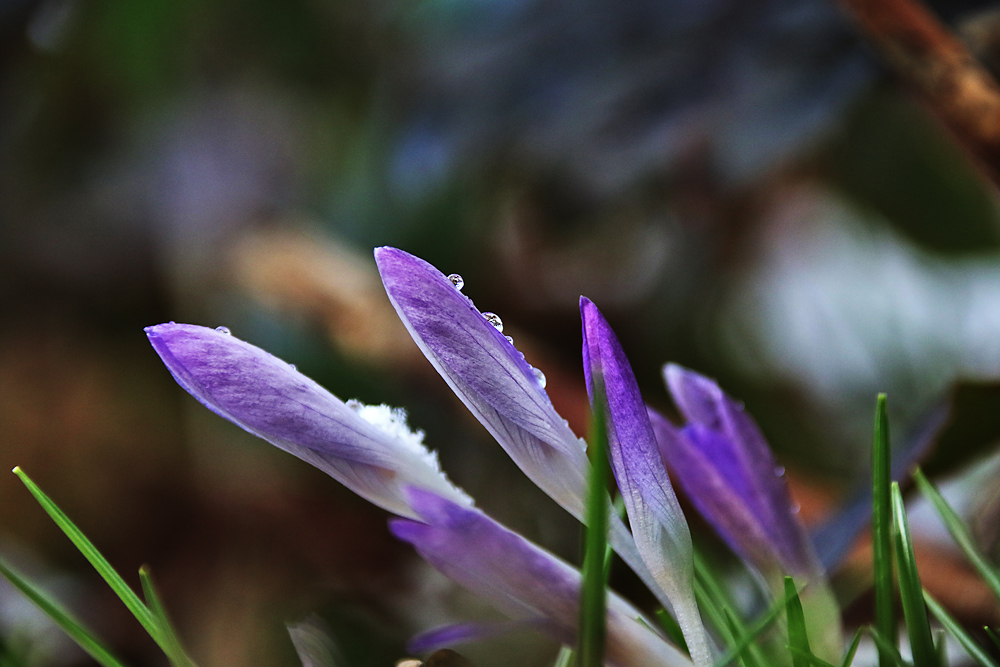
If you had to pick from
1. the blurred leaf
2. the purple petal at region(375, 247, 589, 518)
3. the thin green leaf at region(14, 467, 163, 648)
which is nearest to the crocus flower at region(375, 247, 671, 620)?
the purple petal at region(375, 247, 589, 518)

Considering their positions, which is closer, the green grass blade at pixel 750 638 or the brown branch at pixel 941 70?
the green grass blade at pixel 750 638

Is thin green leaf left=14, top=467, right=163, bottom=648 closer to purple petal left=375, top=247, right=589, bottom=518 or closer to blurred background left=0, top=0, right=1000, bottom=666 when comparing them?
purple petal left=375, top=247, right=589, bottom=518

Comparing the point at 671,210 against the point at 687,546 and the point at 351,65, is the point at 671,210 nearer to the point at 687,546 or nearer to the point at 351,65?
the point at 351,65

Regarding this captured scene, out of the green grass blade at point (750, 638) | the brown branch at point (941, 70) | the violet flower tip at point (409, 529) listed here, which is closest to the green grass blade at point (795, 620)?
the green grass blade at point (750, 638)

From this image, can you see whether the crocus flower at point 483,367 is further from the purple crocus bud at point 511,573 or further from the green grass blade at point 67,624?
the green grass blade at point 67,624

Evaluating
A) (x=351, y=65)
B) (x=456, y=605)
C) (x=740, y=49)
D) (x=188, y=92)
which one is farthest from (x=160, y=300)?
(x=740, y=49)

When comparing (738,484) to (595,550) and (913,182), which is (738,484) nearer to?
(595,550)
